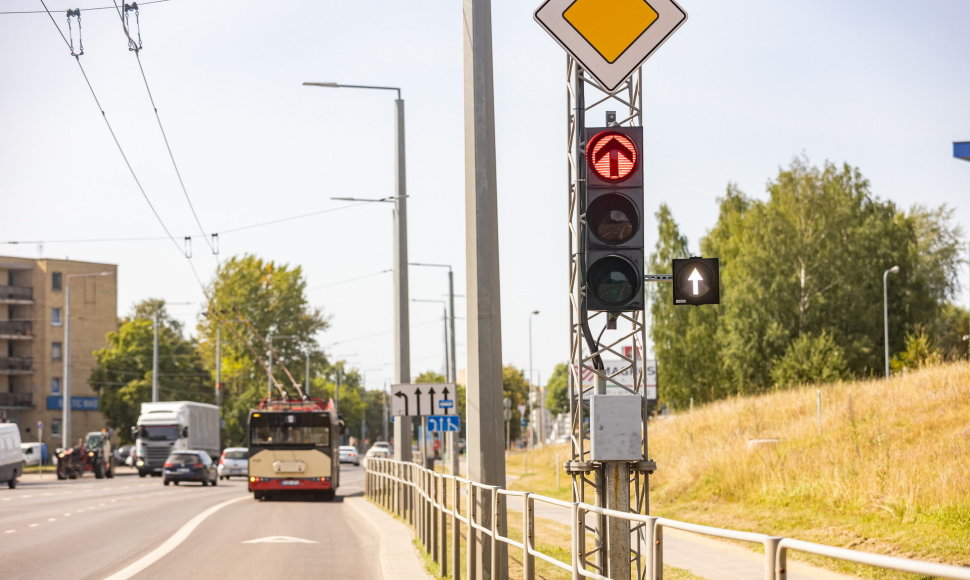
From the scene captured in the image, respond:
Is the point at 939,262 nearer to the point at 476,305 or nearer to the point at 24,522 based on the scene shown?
the point at 24,522

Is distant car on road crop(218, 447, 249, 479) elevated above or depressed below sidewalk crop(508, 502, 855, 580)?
below

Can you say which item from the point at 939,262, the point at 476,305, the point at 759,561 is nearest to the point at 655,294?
the point at 939,262

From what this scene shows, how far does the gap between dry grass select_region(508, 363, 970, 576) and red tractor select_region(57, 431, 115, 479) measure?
31.6 m

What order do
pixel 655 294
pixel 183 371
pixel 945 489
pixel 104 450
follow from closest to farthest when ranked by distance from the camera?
1. pixel 945 489
2. pixel 104 450
3. pixel 655 294
4. pixel 183 371

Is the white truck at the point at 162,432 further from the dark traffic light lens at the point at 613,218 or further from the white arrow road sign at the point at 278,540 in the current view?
the dark traffic light lens at the point at 613,218

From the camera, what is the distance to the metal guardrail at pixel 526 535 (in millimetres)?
3982

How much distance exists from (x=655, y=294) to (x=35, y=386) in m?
51.6

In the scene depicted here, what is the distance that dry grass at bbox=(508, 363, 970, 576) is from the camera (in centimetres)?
1732

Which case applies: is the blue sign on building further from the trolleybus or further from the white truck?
the trolleybus

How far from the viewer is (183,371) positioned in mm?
114688

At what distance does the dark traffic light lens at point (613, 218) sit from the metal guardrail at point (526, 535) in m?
1.85

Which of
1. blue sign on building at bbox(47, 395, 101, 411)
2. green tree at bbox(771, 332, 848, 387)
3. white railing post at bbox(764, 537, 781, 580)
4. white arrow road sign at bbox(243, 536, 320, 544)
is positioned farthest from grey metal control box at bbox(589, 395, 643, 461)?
blue sign on building at bbox(47, 395, 101, 411)

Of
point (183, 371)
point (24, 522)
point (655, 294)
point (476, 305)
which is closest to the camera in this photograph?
point (476, 305)

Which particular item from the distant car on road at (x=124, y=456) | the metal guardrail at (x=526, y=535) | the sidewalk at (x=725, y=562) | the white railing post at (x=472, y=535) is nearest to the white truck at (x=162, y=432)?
the distant car on road at (x=124, y=456)
